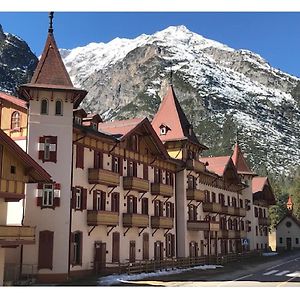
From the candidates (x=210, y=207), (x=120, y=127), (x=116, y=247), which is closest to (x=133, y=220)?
(x=116, y=247)

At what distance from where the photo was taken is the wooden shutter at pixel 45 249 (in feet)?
96.8

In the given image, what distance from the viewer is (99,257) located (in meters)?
34.0

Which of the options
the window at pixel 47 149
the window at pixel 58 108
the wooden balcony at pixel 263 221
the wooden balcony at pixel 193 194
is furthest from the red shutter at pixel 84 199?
the wooden balcony at pixel 263 221

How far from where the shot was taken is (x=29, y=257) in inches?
1156

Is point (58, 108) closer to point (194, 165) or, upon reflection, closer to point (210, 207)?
point (194, 165)

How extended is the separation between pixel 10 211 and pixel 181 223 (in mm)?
19626

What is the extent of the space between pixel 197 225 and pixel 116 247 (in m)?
12.5

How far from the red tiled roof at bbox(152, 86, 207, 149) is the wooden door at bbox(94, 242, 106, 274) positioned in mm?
15901

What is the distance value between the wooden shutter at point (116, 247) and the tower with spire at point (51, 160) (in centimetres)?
599

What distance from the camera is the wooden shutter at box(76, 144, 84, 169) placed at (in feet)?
106
